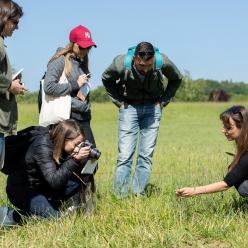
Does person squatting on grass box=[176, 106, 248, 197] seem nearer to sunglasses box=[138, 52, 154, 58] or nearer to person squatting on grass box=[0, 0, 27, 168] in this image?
sunglasses box=[138, 52, 154, 58]

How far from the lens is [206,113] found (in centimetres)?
4719

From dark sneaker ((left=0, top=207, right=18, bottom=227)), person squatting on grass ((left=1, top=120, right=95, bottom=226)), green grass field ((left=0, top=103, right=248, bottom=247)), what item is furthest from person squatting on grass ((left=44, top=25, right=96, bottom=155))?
dark sneaker ((left=0, top=207, right=18, bottom=227))

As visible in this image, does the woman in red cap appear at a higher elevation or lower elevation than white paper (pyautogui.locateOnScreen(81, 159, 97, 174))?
higher

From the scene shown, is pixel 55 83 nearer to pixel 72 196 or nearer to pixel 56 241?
pixel 72 196

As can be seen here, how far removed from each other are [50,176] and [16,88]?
87cm

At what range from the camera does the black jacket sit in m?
5.55

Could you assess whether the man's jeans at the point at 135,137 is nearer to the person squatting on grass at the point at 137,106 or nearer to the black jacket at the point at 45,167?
the person squatting on grass at the point at 137,106

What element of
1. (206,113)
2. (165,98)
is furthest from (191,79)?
(165,98)

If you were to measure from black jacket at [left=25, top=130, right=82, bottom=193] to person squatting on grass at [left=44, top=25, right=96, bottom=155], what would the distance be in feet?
2.35

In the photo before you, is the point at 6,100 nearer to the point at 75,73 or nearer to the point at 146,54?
the point at 75,73

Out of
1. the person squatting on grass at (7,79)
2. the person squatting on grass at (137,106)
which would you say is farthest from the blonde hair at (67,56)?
the person squatting on grass at (7,79)

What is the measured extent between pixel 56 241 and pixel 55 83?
210 cm

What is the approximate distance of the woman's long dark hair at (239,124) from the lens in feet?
17.9

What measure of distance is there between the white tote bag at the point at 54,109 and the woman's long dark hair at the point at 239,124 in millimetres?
1685
